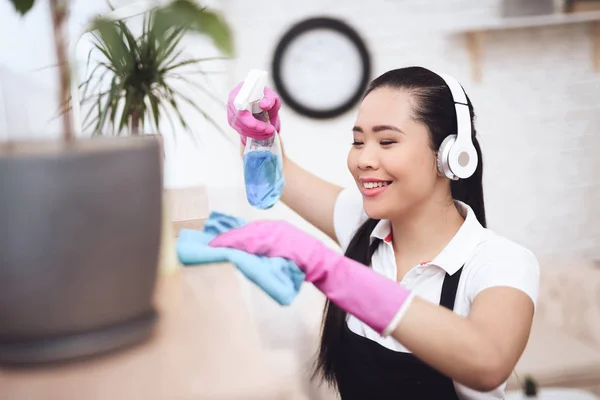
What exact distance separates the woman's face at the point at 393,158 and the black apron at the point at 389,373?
0.66ft

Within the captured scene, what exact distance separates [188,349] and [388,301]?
19.6 inches

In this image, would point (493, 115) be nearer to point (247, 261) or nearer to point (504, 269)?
point (504, 269)

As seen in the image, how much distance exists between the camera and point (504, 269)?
1.11 meters

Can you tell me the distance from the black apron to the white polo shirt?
0.02m

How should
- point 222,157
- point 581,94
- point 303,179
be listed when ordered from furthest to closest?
point 581,94, point 222,157, point 303,179

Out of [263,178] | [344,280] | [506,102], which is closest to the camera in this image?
[344,280]

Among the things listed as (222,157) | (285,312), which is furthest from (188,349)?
(285,312)

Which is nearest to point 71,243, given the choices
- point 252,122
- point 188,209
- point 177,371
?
point 177,371

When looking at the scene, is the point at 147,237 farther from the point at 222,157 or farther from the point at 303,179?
the point at 222,157

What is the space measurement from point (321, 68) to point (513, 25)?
917 mm

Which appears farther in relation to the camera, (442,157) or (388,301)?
(442,157)

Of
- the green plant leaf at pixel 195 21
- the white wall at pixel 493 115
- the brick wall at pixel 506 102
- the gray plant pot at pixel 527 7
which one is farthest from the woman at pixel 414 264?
the gray plant pot at pixel 527 7

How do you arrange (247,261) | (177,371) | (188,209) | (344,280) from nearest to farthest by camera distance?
1. (177,371)
2. (247,261)
3. (344,280)
4. (188,209)

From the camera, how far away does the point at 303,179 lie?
5.23 ft
